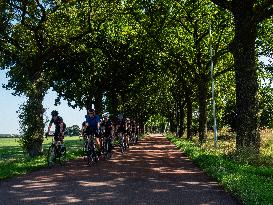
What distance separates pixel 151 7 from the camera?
31719 mm

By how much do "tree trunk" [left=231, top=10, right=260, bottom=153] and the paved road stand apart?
11.5ft

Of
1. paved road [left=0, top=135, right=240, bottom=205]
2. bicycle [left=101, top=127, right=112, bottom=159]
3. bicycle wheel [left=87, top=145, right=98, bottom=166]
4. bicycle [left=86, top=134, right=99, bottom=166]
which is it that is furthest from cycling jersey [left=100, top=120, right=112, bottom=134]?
paved road [left=0, top=135, right=240, bottom=205]

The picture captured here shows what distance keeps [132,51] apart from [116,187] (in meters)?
29.7

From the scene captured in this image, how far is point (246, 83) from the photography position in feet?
60.2

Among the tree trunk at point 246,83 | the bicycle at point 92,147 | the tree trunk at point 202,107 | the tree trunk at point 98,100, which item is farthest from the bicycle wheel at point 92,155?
the tree trunk at point 98,100

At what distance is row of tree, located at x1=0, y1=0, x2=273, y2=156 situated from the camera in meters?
18.4

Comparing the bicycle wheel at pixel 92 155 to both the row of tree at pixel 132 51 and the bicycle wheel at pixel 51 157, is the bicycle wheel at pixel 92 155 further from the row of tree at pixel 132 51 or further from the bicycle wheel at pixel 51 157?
the row of tree at pixel 132 51

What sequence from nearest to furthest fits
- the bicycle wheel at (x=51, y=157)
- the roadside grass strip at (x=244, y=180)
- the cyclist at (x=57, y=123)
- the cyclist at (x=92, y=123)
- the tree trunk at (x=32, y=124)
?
the roadside grass strip at (x=244, y=180)
the bicycle wheel at (x=51, y=157)
the cyclist at (x=57, y=123)
the cyclist at (x=92, y=123)
the tree trunk at (x=32, y=124)

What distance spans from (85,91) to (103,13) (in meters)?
15.0

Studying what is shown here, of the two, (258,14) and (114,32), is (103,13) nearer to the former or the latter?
(114,32)

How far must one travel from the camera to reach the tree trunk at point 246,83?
59.5 ft

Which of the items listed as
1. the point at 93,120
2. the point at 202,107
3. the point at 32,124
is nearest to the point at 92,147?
the point at 93,120

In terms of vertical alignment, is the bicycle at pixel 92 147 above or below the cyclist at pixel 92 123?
below

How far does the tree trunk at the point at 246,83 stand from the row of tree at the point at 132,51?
0.13ft
